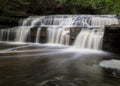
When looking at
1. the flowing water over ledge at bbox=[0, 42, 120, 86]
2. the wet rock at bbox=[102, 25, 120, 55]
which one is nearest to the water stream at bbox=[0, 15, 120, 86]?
the flowing water over ledge at bbox=[0, 42, 120, 86]

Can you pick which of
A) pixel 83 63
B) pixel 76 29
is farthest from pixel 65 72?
pixel 76 29

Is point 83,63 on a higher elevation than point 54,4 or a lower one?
lower

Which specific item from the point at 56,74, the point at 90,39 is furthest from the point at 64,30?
the point at 56,74

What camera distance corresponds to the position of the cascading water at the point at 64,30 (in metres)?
14.8

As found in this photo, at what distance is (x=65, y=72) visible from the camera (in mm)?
7961

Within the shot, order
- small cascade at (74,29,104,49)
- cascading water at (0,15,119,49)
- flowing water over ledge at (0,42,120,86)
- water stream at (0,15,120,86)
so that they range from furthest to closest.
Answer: cascading water at (0,15,119,49) < small cascade at (74,29,104,49) < water stream at (0,15,120,86) < flowing water over ledge at (0,42,120,86)

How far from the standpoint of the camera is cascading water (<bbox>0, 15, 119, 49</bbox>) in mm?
14773

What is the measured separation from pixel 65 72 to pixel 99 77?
122 centimetres

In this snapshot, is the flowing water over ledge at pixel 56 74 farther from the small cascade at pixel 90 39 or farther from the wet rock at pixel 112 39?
the small cascade at pixel 90 39

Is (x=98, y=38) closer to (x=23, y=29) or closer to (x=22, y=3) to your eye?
(x=23, y=29)

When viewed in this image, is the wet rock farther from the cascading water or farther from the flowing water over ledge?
the flowing water over ledge

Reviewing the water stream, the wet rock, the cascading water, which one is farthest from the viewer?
the cascading water

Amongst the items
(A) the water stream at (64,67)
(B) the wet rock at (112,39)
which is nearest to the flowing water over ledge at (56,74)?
(A) the water stream at (64,67)

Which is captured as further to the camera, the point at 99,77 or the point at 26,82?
the point at 99,77
